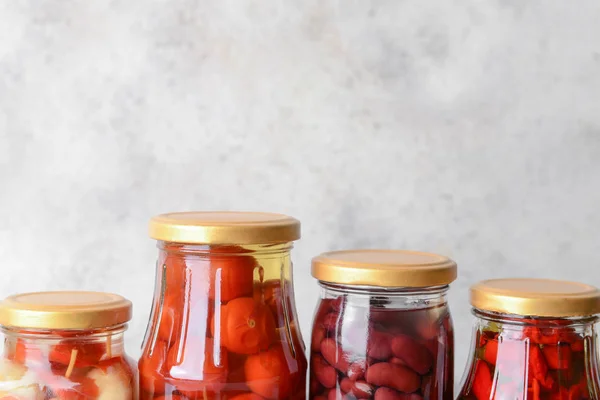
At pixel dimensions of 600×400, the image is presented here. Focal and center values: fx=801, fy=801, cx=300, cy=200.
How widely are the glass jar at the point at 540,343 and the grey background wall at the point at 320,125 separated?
1.34 feet

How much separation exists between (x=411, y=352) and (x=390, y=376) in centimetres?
3

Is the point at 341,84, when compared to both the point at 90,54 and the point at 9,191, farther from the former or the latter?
the point at 9,191

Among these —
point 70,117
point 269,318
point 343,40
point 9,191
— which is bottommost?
point 269,318

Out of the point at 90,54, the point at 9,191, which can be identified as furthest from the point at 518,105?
the point at 9,191

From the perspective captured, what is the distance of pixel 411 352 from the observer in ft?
2.29

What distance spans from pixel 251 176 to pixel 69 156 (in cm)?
26

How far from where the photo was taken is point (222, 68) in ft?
3.68

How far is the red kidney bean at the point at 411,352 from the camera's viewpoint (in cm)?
70

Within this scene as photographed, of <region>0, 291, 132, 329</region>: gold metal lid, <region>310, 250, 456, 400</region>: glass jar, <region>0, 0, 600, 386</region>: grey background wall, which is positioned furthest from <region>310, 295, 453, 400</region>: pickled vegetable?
<region>0, 0, 600, 386</region>: grey background wall

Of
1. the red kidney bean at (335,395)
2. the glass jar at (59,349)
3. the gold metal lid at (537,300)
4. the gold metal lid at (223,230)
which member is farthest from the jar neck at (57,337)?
the gold metal lid at (537,300)

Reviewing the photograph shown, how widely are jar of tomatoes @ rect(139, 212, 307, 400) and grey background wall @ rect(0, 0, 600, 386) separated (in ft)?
1.26

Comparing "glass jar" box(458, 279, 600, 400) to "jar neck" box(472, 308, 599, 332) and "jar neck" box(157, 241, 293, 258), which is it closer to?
"jar neck" box(472, 308, 599, 332)

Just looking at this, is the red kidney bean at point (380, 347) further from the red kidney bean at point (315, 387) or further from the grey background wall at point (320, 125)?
the grey background wall at point (320, 125)

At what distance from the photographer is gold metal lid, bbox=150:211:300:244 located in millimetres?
701
